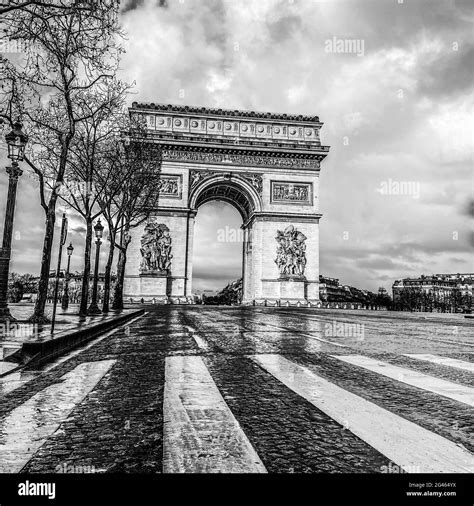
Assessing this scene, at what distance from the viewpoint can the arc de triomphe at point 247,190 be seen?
38.4m

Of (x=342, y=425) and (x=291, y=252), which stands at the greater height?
(x=291, y=252)

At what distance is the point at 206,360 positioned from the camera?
5746mm

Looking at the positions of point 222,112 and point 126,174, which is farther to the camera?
point 222,112

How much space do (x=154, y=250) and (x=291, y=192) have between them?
509 inches

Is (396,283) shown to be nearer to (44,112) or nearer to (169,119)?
(169,119)

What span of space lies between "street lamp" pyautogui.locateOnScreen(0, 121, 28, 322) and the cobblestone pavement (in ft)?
19.7

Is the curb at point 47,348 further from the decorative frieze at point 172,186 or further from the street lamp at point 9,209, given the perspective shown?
the decorative frieze at point 172,186

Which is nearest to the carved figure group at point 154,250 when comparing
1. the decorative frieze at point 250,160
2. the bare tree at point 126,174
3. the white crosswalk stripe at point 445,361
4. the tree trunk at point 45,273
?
the decorative frieze at point 250,160

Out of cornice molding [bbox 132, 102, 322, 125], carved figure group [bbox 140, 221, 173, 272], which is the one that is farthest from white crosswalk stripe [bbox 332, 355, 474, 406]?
cornice molding [bbox 132, 102, 322, 125]

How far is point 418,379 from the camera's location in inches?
177

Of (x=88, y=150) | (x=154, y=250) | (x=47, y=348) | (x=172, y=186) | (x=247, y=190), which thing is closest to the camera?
(x=47, y=348)

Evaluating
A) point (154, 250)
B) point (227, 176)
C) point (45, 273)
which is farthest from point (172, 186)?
point (45, 273)

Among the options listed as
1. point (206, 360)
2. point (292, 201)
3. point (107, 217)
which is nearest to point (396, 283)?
point (292, 201)

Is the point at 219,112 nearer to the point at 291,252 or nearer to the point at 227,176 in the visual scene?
the point at 227,176
